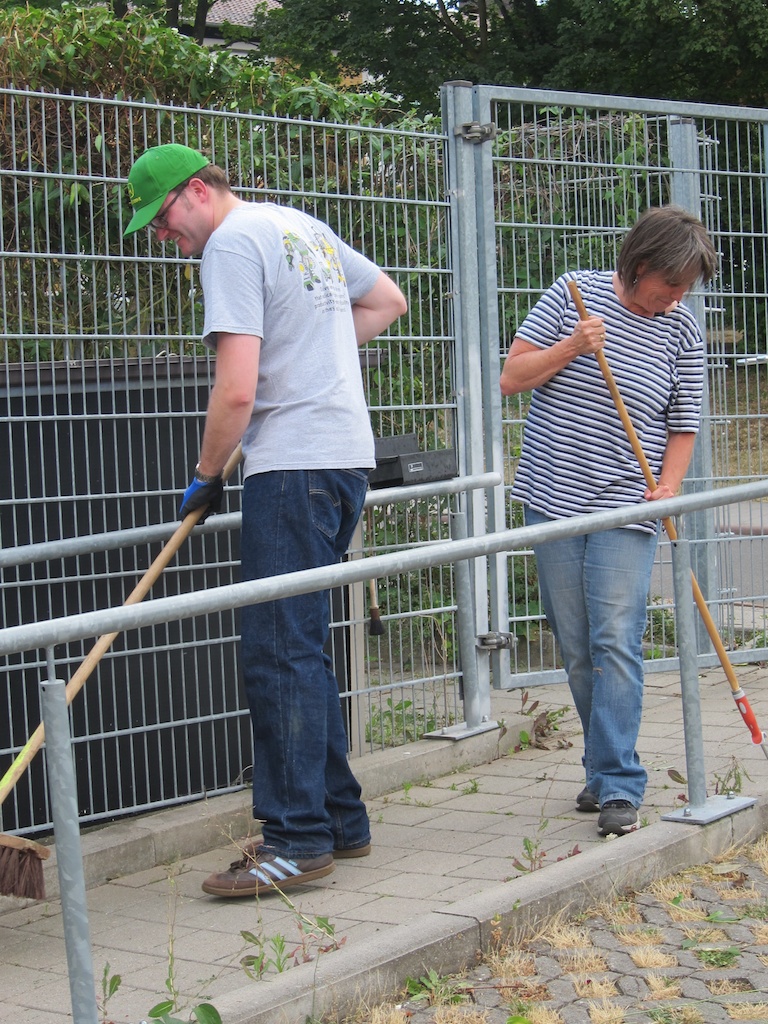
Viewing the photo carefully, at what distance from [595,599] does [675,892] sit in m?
0.93

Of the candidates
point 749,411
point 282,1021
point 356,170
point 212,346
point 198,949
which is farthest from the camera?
point 749,411

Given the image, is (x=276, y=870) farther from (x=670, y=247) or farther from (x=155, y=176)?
(x=670, y=247)

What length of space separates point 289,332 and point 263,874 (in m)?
1.42

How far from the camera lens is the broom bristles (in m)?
3.19

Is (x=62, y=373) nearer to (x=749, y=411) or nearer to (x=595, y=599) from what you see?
(x=595, y=599)

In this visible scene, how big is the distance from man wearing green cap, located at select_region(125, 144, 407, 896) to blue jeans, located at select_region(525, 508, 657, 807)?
84 centimetres

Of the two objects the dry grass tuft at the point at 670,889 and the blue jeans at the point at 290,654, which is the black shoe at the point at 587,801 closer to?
the dry grass tuft at the point at 670,889

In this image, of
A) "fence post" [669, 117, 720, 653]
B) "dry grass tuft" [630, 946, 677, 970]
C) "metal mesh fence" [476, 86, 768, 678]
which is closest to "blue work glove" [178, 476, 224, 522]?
"dry grass tuft" [630, 946, 677, 970]

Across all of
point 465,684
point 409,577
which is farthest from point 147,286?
point 465,684

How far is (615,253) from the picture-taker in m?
6.27

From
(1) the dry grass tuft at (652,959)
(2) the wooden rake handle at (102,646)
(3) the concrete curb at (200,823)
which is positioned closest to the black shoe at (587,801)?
(3) the concrete curb at (200,823)

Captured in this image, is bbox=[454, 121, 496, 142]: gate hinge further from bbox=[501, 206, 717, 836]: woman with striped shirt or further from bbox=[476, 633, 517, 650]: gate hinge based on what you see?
A: bbox=[476, 633, 517, 650]: gate hinge

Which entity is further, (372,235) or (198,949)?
(372,235)

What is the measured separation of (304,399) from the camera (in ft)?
12.3
